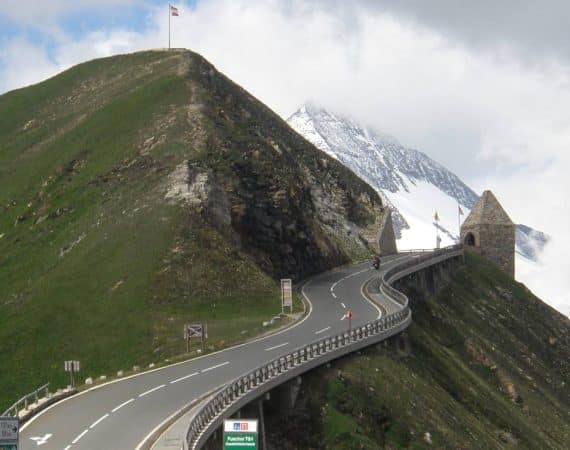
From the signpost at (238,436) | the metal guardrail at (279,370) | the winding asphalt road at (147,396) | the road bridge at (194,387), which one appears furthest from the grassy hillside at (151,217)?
the signpost at (238,436)

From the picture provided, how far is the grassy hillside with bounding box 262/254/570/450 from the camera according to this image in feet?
135

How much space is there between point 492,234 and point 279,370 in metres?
88.0

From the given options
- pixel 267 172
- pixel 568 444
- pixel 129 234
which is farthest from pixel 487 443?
pixel 267 172

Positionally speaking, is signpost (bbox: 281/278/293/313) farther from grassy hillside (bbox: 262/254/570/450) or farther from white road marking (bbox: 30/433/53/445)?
white road marking (bbox: 30/433/53/445)

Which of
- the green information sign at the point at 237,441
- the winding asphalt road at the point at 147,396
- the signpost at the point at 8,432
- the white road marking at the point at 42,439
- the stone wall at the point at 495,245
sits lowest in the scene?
the stone wall at the point at 495,245

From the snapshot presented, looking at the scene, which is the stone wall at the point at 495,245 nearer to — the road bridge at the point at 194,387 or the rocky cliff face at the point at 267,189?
the rocky cliff face at the point at 267,189

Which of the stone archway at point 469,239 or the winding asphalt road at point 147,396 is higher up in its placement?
the winding asphalt road at point 147,396

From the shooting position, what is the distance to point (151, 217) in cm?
6944

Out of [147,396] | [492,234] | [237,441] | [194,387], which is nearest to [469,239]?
[492,234]

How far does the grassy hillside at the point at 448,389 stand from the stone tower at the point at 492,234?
21701 mm

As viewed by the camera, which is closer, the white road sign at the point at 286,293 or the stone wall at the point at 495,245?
the white road sign at the point at 286,293

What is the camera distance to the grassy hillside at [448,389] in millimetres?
41031

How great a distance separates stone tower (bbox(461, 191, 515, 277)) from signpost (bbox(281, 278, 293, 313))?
216ft

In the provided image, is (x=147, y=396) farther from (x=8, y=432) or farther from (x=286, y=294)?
(x=286, y=294)
